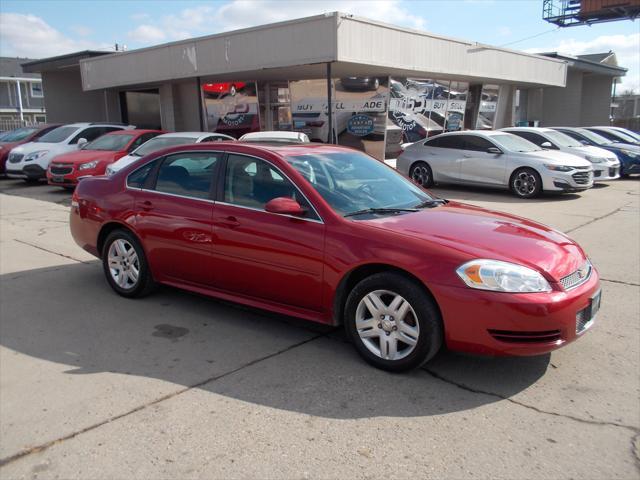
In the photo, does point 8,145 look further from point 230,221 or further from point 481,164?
point 230,221

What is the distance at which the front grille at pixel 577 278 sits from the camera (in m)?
3.66

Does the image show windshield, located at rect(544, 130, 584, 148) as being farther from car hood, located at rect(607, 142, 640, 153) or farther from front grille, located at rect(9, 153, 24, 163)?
front grille, located at rect(9, 153, 24, 163)

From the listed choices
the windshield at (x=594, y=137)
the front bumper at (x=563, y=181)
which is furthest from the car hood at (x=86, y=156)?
the windshield at (x=594, y=137)

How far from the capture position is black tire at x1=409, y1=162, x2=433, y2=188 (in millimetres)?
14336

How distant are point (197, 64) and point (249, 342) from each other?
47.0 feet

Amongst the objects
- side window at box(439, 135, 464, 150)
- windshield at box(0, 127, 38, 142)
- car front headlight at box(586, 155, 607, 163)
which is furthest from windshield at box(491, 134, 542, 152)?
windshield at box(0, 127, 38, 142)

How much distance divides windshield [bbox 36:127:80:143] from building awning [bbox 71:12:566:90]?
362cm

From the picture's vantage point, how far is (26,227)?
Answer: 9.54m

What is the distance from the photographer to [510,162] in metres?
12.7

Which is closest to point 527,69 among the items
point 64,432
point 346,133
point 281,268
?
point 346,133

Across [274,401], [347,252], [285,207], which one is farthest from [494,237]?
[274,401]

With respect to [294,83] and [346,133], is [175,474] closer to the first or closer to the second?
[346,133]

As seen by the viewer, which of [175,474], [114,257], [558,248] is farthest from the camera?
[114,257]

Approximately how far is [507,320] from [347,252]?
1156 millimetres
